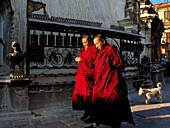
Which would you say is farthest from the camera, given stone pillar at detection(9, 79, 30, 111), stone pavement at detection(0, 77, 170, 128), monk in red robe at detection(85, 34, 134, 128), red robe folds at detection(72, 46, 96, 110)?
stone pillar at detection(9, 79, 30, 111)

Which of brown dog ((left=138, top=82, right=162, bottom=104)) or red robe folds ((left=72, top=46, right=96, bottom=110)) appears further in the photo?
brown dog ((left=138, top=82, right=162, bottom=104))

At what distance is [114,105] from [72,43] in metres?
3.74

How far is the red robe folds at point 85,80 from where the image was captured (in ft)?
15.6

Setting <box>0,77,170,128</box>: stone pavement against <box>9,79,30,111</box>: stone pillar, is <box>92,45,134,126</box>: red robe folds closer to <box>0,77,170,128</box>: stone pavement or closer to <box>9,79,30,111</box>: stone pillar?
<box>0,77,170,128</box>: stone pavement

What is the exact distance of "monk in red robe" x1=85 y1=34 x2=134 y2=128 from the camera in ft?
13.9

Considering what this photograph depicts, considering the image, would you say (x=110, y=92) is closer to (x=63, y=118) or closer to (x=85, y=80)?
(x=85, y=80)

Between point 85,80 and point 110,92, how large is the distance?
28.8 inches

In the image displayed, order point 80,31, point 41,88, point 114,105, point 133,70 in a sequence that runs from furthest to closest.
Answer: point 133,70, point 80,31, point 41,88, point 114,105

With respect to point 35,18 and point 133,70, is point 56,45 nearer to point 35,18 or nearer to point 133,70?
point 35,18

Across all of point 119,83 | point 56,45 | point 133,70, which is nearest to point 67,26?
point 56,45

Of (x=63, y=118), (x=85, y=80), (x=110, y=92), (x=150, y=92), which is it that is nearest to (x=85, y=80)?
(x=85, y=80)

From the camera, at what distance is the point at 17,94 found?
570cm

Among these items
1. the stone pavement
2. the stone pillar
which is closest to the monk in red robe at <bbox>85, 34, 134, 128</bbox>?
the stone pavement

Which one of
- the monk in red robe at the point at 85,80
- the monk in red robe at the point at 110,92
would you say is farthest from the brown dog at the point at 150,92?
the monk in red robe at the point at 110,92
